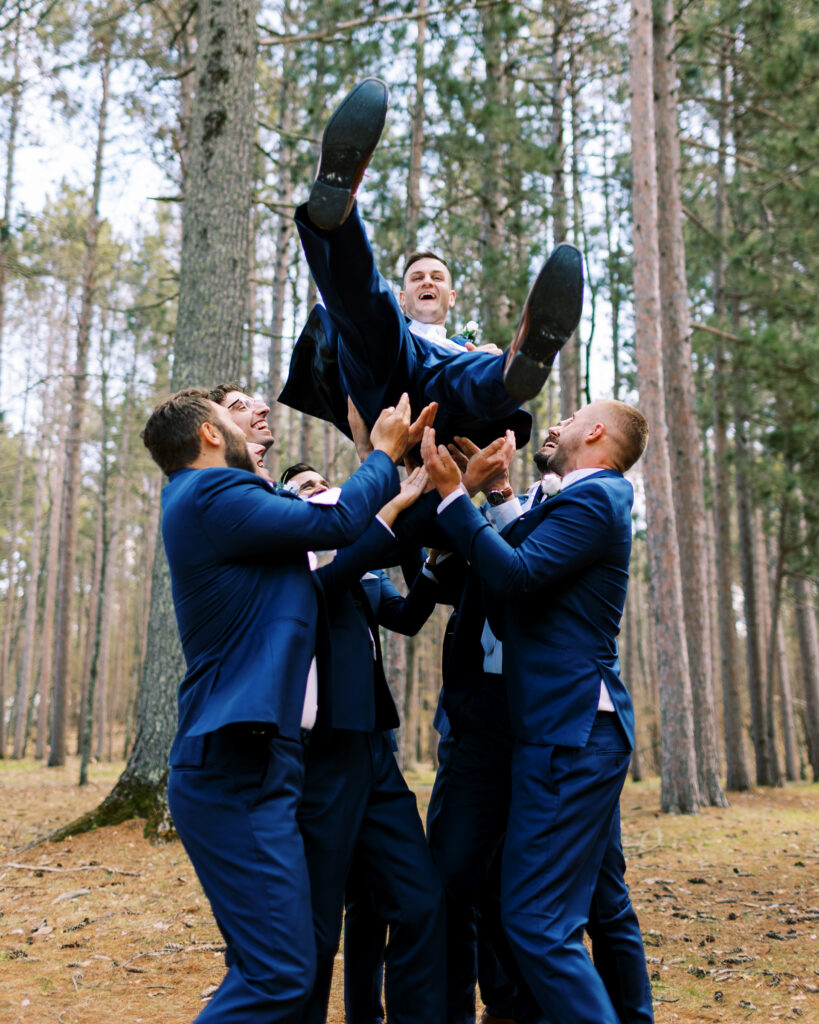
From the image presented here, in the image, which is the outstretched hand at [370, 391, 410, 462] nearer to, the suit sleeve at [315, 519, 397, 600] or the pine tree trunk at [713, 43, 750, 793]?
the suit sleeve at [315, 519, 397, 600]

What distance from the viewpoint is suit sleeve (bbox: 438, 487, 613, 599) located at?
2688 millimetres

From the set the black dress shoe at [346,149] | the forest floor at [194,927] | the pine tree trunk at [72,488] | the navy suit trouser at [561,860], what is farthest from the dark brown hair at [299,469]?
the pine tree trunk at [72,488]

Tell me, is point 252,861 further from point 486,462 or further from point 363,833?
point 486,462

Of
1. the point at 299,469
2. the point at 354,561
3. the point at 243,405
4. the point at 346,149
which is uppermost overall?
the point at 346,149

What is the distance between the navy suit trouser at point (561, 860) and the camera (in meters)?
2.35

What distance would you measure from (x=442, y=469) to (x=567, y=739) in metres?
1.00

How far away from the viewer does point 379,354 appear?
311 cm

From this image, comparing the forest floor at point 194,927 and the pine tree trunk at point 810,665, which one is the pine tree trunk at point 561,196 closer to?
the pine tree trunk at point 810,665

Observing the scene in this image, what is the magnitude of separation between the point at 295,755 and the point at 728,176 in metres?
19.1

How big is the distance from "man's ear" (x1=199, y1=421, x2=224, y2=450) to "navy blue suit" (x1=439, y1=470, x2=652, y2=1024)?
2.58 ft

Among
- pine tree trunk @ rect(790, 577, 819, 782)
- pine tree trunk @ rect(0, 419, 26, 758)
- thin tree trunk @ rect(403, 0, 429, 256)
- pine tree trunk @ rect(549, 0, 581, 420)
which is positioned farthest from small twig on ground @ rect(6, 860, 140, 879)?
pine tree trunk @ rect(0, 419, 26, 758)

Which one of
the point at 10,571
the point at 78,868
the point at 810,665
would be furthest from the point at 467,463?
the point at 10,571

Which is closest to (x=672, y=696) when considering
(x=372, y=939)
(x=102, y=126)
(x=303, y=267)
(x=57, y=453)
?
(x=372, y=939)

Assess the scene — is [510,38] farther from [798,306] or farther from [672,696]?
[672,696]
